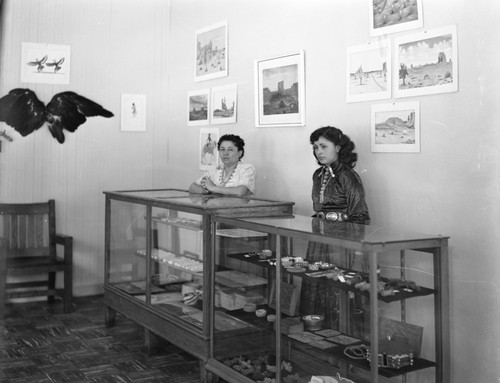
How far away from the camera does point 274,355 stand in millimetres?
3383

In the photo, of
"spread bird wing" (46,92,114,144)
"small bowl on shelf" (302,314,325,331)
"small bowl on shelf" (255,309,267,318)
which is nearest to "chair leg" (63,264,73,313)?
"spread bird wing" (46,92,114,144)

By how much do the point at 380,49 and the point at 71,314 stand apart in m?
3.84

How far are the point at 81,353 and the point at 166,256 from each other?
980 mm

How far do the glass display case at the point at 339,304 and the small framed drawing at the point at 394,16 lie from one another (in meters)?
1.33

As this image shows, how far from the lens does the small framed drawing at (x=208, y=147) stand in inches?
232

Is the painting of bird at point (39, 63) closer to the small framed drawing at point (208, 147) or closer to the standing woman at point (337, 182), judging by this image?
the small framed drawing at point (208, 147)

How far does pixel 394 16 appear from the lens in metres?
3.78

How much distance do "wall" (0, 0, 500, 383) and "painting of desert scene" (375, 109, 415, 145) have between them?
10 centimetres

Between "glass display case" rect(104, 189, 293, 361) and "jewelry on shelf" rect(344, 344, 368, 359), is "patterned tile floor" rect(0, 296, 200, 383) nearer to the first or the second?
"glass display case" rect(104, 189, 293, 361)

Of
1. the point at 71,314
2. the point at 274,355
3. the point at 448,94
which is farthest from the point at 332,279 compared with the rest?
the point at 71,314

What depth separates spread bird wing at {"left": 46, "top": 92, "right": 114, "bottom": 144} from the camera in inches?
246

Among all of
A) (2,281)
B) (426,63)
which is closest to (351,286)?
(426,63)

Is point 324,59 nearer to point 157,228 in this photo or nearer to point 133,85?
point 157,228

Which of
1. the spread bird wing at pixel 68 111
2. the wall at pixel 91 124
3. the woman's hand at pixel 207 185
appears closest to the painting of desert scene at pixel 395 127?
the woman's hand at pixel 207 185
